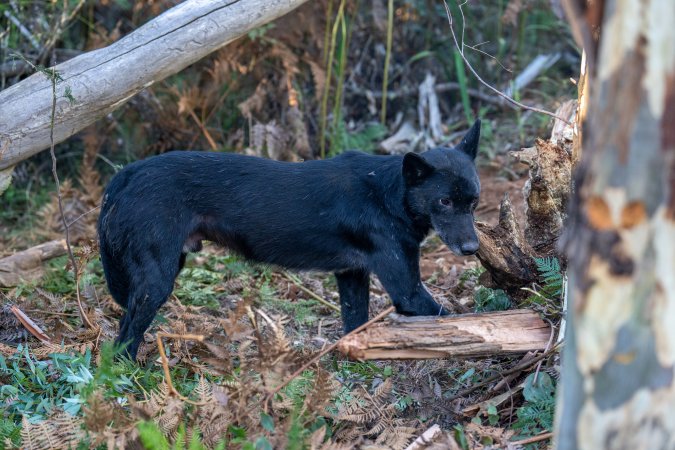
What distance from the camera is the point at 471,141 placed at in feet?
16.1

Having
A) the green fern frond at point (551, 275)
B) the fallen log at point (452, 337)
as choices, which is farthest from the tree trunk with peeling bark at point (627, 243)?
the green fern frond at point (551, 275)

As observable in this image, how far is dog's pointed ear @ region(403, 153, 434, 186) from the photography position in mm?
4567

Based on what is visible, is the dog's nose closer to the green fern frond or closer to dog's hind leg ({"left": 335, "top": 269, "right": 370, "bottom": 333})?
the green fern frond

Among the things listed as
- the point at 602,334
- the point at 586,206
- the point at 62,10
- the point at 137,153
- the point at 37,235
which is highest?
the point at 62,10

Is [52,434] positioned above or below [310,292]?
above

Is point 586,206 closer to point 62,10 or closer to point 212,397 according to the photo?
point 212,397

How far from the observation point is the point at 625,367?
2.17 m

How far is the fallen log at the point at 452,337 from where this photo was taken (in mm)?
3371

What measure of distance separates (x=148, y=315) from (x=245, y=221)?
2.60 feet

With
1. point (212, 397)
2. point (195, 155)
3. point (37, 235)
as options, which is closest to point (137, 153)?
point (37, 235)

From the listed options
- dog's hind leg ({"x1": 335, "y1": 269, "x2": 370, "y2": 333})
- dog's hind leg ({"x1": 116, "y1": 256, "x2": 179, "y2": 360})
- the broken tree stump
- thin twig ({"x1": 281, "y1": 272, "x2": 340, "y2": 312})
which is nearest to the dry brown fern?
dog's hind leg ({"x1": 116, "y1": 256, "x2": 179, "y2": 360})

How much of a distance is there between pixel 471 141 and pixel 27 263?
340cm

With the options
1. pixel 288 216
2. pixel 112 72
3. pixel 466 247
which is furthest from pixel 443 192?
pixel 112 72

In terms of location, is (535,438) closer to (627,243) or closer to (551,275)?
(551,275)
